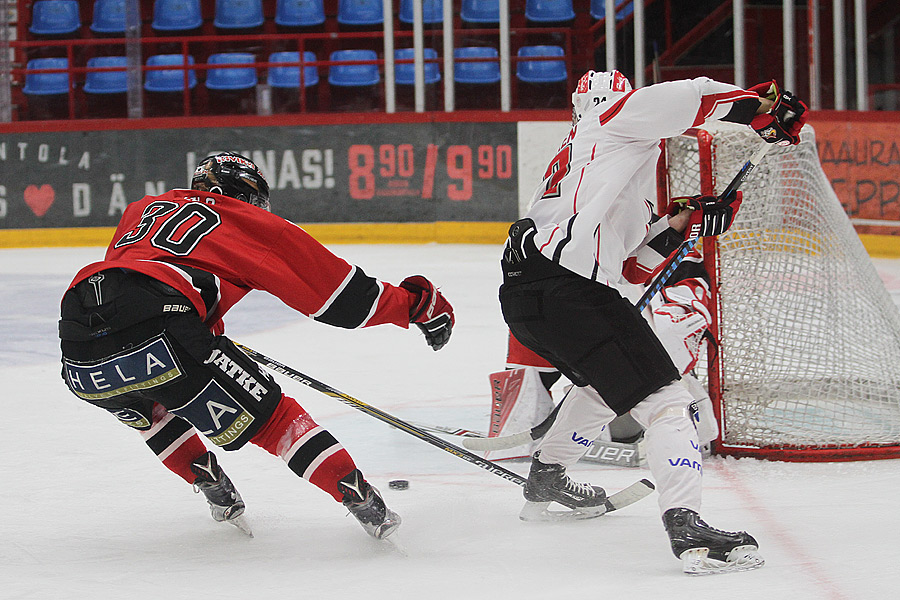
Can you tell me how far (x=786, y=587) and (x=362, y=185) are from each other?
710 centimetres

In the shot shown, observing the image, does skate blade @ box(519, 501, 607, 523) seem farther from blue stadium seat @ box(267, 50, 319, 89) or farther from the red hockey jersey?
blue stadium seat @ box(267, 50, 319, 89)

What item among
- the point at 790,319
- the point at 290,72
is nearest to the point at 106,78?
the point at 290,72

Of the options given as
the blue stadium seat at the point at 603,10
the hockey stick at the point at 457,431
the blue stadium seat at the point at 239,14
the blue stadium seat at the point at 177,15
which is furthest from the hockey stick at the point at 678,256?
the blue stadium seat at the point at 177,15

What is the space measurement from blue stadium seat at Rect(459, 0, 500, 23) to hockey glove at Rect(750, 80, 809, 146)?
23.0ft

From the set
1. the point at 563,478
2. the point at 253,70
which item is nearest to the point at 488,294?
the point at 563,478

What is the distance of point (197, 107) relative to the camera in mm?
9852

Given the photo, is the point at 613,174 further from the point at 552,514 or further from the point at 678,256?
the point at 552,514

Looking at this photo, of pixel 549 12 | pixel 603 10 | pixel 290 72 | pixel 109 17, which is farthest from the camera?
pixel 109 17

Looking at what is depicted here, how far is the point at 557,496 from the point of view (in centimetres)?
217

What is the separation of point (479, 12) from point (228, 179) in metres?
7.20

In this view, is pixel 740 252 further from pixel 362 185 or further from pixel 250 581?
pixel 362 185

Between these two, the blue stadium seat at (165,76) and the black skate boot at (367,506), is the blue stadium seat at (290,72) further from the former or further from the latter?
the black skate boot at (367,506)

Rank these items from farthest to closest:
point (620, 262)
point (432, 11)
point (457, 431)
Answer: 1. point (432, 11)
2. point (457, 431)
3. point (620, 262)

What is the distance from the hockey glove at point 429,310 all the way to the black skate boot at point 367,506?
0.32 meters
